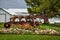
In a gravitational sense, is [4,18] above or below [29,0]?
below

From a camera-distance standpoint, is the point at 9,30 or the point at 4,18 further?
the point at 4,18

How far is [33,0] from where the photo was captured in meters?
49.7

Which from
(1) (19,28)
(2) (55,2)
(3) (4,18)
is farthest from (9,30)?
(3) (4,18)

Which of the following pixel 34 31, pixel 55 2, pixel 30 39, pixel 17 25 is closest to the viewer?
pixel 30 39

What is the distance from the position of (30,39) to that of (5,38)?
1.26 m

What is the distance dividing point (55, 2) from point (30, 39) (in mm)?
13865

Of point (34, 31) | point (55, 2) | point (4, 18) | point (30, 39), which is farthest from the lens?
point (4, 18)

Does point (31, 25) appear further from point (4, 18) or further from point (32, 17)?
point (4, 18)

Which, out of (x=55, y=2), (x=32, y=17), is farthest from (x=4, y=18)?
(x=32, y=17)

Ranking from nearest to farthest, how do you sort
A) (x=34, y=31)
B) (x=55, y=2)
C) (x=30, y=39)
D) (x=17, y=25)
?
(x=30, y=39)
(x=34, y=31)
(x=17, y=25)
(x=55, y=2)

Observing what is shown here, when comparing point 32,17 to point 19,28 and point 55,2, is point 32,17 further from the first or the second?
point 55,2

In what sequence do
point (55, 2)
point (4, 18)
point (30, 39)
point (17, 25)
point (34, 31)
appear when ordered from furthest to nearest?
point (4, 18) < point (55, 2) < point (17, 25) < point (34, 31) < point (30, 39)

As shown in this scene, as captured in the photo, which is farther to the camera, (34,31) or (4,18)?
(4,18)

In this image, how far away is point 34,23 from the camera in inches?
742
